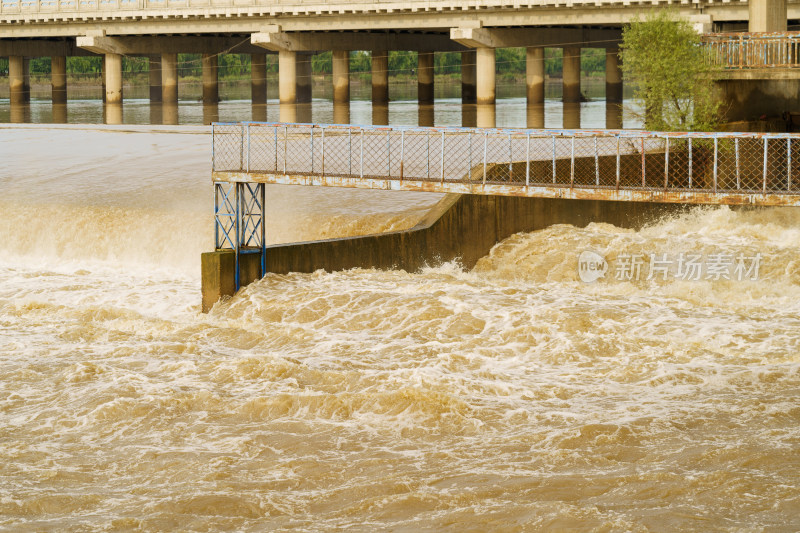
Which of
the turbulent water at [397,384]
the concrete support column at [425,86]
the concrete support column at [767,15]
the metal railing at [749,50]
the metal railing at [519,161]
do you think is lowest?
the turbulent water at [397,384]

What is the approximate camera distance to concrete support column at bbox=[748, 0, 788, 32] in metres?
37.7

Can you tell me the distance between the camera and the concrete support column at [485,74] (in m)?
56.2

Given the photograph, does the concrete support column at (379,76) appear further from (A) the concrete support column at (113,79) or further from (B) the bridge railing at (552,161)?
(B) the bridge railing at (552,161)

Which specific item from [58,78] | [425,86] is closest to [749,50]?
[425,86]

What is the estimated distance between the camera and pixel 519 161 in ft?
89.9

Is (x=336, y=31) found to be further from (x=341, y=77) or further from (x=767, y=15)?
(x=767, y=15)

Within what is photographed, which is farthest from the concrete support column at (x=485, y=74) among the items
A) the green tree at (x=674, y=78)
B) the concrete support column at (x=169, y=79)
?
the green tree at (x=674, y=78)

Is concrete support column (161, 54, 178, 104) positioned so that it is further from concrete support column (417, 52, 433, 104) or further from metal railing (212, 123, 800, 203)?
metal railing (212, 123, 800, 203)

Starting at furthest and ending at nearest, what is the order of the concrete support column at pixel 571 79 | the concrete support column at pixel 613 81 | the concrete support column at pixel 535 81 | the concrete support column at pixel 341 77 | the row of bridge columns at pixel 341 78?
1. the concrete support column at pixel 613 81
2. the concrete support column at pixel 571 79
3. the concrete support column at pixel 341 77
4. the row of bridge columns at pixel 341 78
5. the concrete support column at pixel 535 81

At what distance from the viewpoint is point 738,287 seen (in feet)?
75.4

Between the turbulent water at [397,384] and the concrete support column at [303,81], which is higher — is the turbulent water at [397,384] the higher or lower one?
the lower one

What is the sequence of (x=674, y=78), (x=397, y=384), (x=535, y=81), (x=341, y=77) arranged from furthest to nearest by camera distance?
(x=341, y=77)
(x=535, y=81)
(x=674, y=78)
(x=397, y=384)

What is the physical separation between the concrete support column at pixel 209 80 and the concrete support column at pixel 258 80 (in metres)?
2.57

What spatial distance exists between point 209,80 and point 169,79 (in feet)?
7.97
